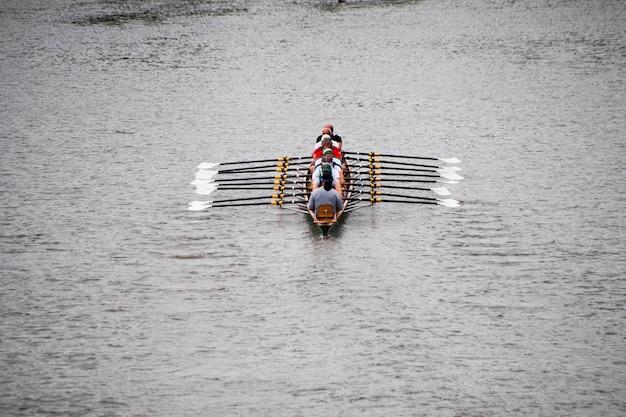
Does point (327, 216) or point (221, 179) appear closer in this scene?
point (327, 216)

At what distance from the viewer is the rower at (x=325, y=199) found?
28.8 m

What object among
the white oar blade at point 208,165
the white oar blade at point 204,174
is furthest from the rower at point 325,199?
the white oar blade at point 208,165

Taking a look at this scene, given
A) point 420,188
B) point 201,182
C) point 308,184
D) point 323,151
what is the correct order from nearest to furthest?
point 323,151 < point 308,184 < point 420,188 < point 201,182

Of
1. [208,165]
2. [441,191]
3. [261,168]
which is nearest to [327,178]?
[441,191]

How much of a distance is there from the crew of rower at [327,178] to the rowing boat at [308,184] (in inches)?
17.6

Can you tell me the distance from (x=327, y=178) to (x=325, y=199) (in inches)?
29.4

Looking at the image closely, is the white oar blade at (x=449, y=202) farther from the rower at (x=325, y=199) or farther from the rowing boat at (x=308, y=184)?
the rower at (x=325, y=199)

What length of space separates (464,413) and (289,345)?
17.6ft

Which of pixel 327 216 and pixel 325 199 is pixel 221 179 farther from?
pixel 327 216

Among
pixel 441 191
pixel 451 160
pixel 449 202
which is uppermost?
pixel 451 160

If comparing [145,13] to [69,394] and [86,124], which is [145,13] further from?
[69,394]

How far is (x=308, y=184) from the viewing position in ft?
108

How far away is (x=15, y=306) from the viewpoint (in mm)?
24969

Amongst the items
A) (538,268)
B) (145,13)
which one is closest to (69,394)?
(538,268)
